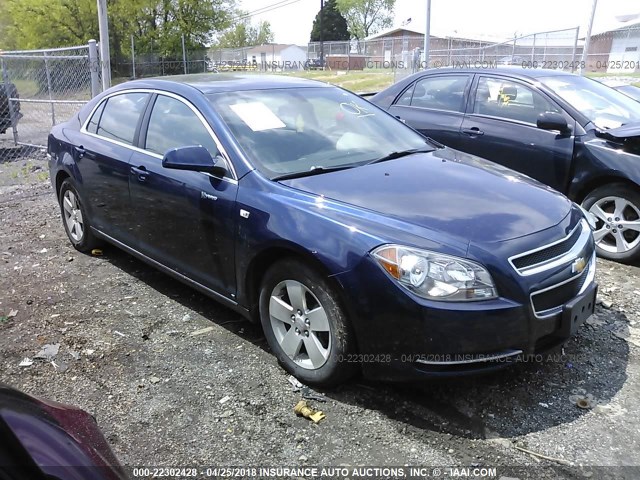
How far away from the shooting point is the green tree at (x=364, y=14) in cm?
9144

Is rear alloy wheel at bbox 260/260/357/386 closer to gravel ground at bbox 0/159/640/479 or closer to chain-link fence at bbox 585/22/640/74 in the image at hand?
gravel ground at bbox 0/159/640/479

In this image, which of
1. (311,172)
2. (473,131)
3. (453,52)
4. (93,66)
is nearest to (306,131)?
(311,172)

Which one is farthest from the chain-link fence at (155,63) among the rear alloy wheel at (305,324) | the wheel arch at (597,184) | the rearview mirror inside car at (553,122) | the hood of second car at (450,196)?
the rear alloy wheel at (305,324)

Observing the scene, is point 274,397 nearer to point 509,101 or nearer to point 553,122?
point 553,122

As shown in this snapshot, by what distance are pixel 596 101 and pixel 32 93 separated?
11272 millimetres

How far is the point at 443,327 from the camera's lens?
8.80ft

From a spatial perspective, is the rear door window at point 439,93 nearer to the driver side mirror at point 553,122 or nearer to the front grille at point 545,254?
the driver side mirror at point 553,122

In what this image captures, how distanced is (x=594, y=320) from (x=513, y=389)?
1.24 metres

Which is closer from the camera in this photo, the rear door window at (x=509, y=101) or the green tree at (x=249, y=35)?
the rear door window at (x=509, y=101)

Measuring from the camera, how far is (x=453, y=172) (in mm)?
3639

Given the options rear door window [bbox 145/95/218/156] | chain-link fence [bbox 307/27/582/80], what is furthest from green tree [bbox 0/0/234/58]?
rear door window [bbox 145/95/218/156]

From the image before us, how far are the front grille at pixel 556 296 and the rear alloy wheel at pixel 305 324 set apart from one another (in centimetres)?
95

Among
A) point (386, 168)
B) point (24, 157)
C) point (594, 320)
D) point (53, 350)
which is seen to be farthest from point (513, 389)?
point (24, 157)

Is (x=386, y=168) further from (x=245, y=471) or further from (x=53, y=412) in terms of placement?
(x=53, y=412)
